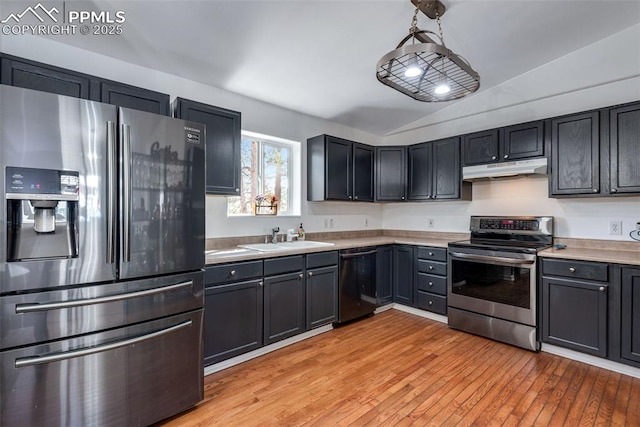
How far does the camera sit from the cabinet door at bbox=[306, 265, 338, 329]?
2992 millimetres

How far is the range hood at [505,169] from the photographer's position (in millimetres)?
2986

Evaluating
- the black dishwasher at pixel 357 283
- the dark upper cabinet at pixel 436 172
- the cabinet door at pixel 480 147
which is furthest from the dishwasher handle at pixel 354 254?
the cabinet door at pixel 480 147

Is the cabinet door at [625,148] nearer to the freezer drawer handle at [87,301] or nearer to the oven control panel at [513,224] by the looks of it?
the oven control panel at [513,224]

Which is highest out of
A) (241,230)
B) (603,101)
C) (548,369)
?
(603,101)

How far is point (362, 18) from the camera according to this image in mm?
2314

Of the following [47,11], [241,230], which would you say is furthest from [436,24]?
[47,11]

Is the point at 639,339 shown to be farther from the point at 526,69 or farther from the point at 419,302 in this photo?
the point at 526,69

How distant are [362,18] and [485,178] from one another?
2.29 m

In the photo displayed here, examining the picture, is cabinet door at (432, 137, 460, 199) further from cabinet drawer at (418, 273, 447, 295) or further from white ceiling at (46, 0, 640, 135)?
cabinet drawer at (418, 273, 447, 295)

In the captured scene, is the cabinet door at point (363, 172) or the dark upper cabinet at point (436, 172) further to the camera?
the cabinet door at point (363, 172)

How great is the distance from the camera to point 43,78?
186 centimetres

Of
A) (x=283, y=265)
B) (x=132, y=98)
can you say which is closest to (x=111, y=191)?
(x=132, y=98)

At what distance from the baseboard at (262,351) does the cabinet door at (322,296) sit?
0.44ft

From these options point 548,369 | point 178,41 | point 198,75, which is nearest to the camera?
point 178,41
